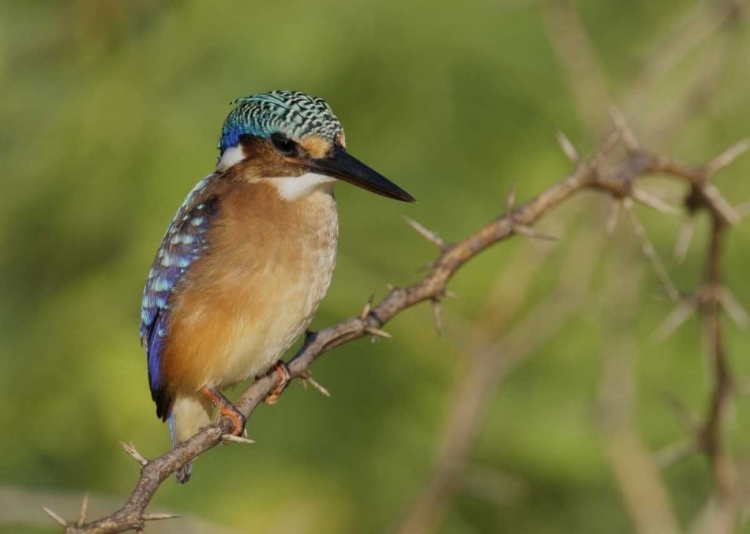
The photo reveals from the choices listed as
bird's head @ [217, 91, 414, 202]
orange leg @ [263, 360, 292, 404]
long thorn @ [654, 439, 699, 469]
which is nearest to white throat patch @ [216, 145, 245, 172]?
bird's head @ [217, 91, 414, 202]

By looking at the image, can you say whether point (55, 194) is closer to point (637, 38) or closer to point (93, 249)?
point (93, 249)

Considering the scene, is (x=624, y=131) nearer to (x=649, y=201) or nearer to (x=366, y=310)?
(x=649, y=201)

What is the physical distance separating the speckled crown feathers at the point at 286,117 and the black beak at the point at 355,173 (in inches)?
2.5

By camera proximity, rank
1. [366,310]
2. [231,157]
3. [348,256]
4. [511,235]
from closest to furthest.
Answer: [366,310]
[511,235]
[231,157]
[348,256]

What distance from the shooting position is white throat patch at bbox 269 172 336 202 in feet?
12.3

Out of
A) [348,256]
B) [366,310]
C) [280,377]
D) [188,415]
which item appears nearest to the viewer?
[366,310]

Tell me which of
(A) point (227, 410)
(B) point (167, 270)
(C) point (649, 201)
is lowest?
(A) point (227, 410)

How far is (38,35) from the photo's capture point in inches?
245

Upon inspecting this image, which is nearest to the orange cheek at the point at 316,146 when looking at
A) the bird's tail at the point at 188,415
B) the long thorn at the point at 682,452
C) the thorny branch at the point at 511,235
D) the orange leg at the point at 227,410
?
the thorny branch at the point at 511,235

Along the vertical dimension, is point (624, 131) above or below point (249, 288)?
above

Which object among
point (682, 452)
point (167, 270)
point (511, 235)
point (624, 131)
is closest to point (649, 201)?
point (624, 131)

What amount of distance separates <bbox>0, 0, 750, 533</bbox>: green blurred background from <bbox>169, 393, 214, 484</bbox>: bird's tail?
1180 mm

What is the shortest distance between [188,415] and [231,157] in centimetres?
87

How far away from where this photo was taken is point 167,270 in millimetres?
3803
